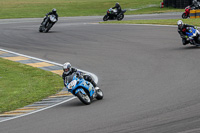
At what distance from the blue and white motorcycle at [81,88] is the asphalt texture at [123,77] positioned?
21cm

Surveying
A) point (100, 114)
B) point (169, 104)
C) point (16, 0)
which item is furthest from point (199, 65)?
point (16, 0)

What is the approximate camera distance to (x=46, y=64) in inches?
752

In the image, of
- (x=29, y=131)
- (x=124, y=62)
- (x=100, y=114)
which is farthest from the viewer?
(x=124, y=62)

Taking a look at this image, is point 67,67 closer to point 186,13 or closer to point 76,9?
point 186,13

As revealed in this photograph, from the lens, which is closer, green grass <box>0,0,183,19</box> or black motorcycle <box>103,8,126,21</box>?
black motorcycle <box>103,8,126,21</box>

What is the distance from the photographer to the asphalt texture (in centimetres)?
909

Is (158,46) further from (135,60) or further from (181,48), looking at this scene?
(135,60)

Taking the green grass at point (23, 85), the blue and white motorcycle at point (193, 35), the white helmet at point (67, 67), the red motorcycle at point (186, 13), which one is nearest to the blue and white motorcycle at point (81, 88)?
the white helmet at point (67, 67)

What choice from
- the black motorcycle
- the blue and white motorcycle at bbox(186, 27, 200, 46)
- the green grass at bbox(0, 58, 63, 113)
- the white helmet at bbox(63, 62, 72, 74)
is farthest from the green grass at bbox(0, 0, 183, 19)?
the white helmet at bbox(63, 62, 72, 74)

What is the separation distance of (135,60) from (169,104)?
8168 mm

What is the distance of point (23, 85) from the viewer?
15.2m

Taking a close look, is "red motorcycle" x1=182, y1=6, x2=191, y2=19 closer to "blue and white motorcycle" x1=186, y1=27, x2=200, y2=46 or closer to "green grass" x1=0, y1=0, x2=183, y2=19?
"green grass" x1=0, y1=0, x2=183, y2=19

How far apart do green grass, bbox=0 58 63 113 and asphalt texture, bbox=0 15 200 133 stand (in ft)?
4.79

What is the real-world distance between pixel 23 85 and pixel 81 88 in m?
4.08
